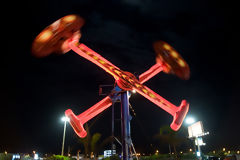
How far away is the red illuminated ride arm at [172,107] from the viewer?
1304 cm

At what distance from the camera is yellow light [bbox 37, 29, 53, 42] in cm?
1167

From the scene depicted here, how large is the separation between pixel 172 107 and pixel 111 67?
5219 mm

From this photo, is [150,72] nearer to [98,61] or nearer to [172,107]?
[172,107]

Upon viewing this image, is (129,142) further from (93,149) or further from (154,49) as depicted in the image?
(93,149)

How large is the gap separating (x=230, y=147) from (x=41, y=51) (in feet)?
359

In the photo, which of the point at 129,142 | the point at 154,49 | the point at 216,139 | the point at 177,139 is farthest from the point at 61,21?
the point at 216,139

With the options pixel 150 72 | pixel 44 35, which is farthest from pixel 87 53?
pixel 150 72

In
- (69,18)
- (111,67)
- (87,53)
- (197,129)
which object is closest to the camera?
(69,18)

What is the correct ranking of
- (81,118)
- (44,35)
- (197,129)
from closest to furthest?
(44,35) → (81,118) → (197,129)

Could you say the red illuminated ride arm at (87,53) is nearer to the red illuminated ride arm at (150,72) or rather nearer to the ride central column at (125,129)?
the ride central column at (125,129)

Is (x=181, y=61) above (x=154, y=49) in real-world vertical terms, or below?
below

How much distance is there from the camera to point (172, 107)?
44.4ft

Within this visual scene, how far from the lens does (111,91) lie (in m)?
14.9

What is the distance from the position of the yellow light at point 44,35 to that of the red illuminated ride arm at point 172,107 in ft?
22.4
